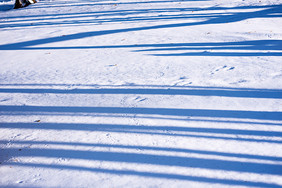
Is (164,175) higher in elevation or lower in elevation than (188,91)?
lower

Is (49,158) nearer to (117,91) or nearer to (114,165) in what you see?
(114,165)

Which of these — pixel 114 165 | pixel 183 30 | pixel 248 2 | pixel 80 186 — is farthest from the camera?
pixel 248 2

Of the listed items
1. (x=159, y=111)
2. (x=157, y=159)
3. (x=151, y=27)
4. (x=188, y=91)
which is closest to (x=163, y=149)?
(x=157, y=159)

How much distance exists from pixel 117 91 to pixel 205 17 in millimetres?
5791

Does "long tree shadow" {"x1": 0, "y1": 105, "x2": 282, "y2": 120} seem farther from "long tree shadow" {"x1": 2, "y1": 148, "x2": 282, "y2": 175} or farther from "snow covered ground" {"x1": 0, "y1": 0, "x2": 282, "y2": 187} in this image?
"long tree shadow" {"x1": 2, "y1": 148, "x2": 282, "y2": 175}

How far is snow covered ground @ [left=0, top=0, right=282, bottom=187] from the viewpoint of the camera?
90.7 inches

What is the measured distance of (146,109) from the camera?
329 centimetres

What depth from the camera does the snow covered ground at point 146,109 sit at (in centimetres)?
230

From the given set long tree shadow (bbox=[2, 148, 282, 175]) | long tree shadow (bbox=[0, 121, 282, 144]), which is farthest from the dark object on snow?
long tree shadow (bbox=[2, 148, 282, 175])

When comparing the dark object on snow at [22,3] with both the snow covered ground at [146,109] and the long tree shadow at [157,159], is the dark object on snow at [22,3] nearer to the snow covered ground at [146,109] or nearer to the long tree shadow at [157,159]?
the snow covered ground at [146,109]

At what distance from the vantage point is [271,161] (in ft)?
7.45

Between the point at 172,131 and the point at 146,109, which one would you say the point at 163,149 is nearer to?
the point at 172,131

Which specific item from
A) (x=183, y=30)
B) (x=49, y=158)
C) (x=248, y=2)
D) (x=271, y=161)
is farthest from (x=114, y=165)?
(x=248, y=2)

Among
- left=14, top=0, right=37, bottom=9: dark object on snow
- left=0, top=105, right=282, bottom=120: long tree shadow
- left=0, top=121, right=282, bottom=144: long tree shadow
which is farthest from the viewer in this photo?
left=14, top=0, right=37, bottom=9: dark object on snow
